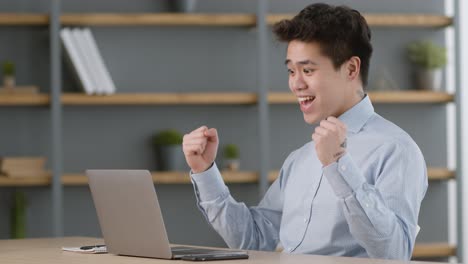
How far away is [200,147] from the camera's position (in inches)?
101

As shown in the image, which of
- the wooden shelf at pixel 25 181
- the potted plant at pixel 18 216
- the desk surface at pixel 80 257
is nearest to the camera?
the desk surface at pixel 80 257

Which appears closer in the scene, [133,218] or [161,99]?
[133,218]

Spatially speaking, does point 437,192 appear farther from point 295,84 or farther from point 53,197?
point 295,84

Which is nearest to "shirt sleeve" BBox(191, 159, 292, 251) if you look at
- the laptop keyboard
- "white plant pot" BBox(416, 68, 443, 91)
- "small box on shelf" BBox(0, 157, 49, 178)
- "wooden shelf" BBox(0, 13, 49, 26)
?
the laptop keyboard

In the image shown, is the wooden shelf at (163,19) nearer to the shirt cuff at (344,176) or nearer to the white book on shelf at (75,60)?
the white book on shelf at (75,60)

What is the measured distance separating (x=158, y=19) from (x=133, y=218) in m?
2.63

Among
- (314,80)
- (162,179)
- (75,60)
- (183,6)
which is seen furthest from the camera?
(183,6)

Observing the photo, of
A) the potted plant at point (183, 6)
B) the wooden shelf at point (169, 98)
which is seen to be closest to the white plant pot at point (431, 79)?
the wooden shelf at point (169, 98)

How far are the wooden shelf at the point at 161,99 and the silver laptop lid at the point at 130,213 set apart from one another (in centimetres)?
234

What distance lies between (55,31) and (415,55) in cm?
191

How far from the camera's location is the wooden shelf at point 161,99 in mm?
4660

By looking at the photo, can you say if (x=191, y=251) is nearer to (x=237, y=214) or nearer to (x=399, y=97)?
(x=237, y=214)

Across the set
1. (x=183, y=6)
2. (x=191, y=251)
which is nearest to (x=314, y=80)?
(x=191, y=251)

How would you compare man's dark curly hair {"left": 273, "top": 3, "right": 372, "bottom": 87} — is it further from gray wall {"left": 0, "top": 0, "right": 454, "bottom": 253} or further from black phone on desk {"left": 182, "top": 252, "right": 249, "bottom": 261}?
gray wall {"left": 0, "top": 0, "right": 454, "bottom": 253}
